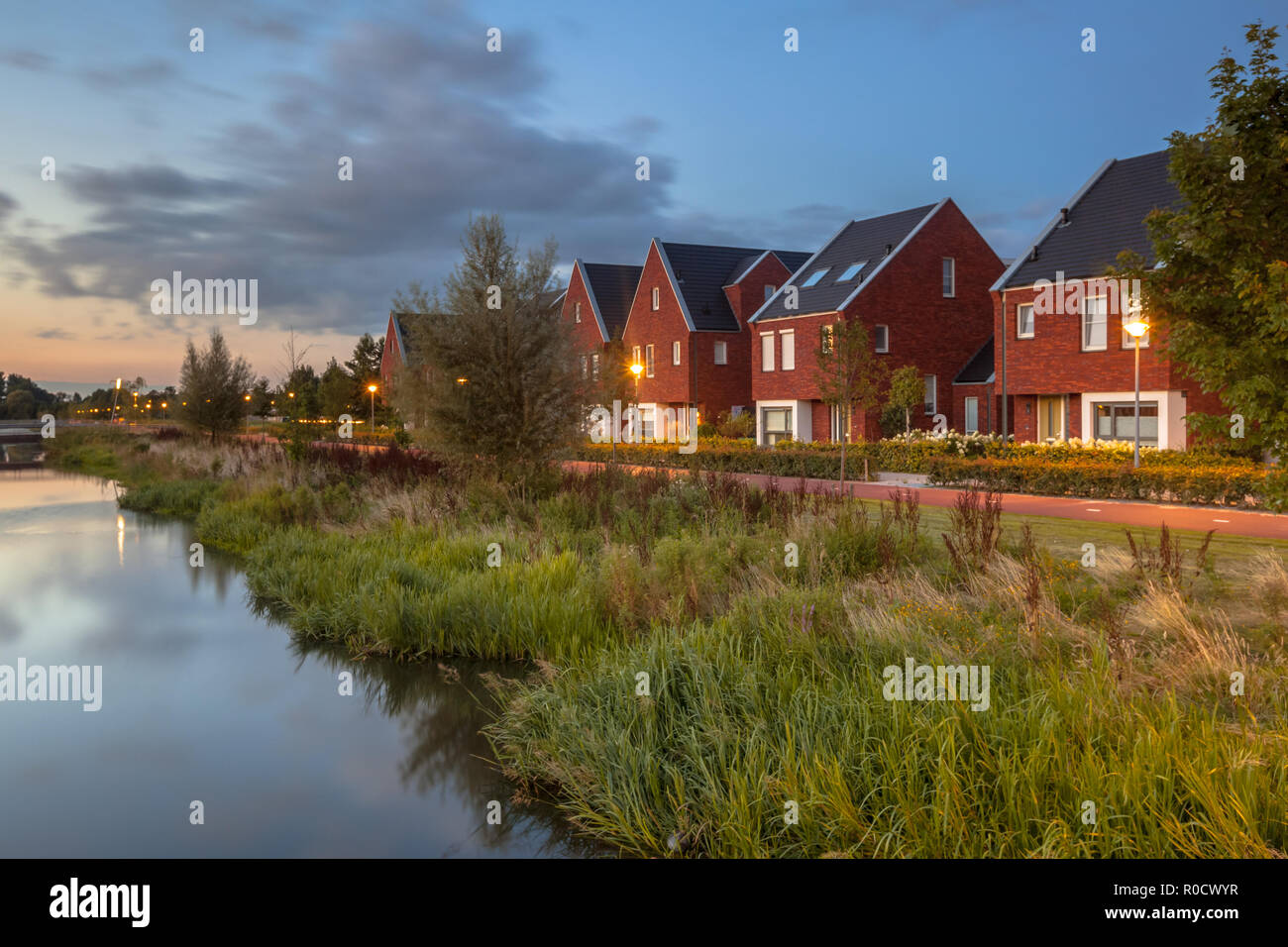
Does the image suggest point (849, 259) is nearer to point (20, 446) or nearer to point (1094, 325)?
point (1094, 325)

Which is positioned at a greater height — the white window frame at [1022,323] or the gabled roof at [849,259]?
the gabled roof at [849,259]

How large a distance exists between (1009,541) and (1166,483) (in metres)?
9.56

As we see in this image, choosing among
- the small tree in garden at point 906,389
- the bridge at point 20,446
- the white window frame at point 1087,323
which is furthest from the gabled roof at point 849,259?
the bridge at point 20,446

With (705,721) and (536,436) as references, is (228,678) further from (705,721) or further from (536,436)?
(536,436)

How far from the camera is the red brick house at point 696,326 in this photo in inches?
1661

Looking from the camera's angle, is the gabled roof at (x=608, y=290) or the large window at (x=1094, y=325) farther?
the gabled roof at (x=608, y=290)

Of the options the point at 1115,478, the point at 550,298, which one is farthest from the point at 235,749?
the point at 1115,478

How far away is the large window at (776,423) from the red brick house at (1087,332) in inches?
351

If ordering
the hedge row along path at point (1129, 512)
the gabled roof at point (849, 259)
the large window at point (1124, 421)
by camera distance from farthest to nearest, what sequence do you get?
1. the gabled roof at point (849, 259)
2. the large window at point (1124, 421)
3. the hedge row along path at point (1129, 512)

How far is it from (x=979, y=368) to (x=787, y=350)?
7.35 metres

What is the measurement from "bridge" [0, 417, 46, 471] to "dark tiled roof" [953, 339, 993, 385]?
136ft

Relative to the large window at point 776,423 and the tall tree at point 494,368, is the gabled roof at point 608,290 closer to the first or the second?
the large window at point 776,423

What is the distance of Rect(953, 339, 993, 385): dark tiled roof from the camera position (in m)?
33.5
